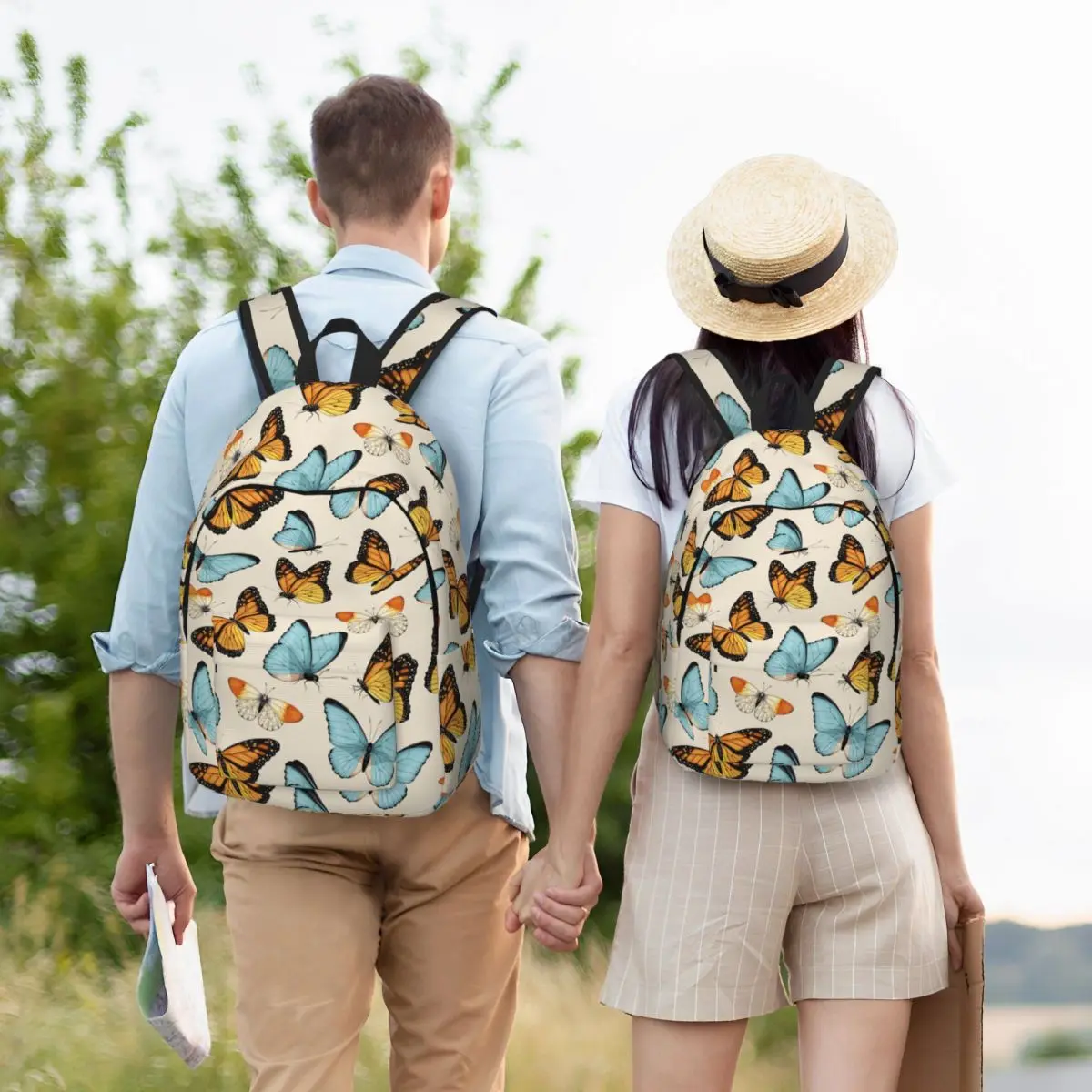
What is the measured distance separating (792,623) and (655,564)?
0.22 meters

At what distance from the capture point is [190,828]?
5.37 metres

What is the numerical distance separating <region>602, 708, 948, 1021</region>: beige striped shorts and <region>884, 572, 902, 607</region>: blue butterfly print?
245 mm

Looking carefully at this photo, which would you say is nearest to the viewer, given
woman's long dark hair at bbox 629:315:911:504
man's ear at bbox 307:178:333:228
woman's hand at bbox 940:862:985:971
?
woman's long dark hair at bbox 629:315:911:504

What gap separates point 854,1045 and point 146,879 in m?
1.10

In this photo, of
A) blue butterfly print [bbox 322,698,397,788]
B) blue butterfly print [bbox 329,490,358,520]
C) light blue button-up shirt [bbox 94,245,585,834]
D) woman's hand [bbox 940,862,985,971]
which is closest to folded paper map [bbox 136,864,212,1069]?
light blue button-up shirt [bbox 94,245,585,834]

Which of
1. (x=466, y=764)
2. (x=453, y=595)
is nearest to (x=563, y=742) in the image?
(x=466, y=764)

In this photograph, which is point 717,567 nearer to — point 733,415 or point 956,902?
point 733,415

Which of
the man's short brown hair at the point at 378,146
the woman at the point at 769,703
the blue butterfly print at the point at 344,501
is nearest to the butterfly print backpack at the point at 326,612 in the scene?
the blue butterfly print at the point at 344,501

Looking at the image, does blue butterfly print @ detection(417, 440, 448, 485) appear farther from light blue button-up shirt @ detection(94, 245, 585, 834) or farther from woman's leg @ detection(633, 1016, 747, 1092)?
woman's leg @ detection(633, 1016, 747, 1092)

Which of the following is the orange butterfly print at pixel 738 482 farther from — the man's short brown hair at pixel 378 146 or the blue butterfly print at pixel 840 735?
the man's short brown hair at pixel 378 146

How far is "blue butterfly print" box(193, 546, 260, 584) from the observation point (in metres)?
1.81

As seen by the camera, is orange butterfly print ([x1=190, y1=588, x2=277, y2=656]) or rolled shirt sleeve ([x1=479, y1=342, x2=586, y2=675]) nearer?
orange butterfly print ([x1=190, y1=588, x2=277, y2=656])

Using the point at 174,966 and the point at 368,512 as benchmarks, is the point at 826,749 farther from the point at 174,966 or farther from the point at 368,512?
the point at 174,966

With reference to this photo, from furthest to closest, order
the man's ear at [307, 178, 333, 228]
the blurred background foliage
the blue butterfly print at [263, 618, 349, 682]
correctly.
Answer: the blurred background foliage, the man's ear at [307, 178, 333, 228], the blue butterfly print at [263, 618, 349, 682]
